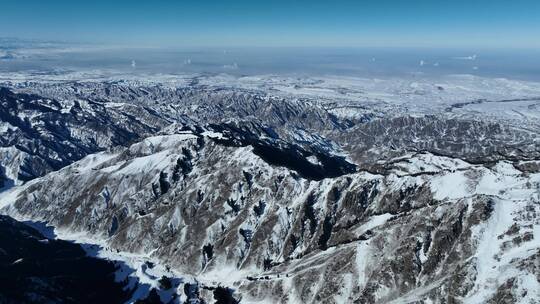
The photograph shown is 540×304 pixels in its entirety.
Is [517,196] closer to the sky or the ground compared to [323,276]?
closer to the sky

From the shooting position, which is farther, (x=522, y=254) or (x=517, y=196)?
(x=517, y=196)

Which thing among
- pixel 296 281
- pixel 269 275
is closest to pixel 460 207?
pixel 296 281

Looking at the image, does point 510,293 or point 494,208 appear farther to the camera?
point 494,208

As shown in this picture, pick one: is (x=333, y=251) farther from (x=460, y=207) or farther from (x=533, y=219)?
(x=533, y=219)

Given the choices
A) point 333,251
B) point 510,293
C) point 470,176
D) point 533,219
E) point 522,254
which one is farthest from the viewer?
point 470,176

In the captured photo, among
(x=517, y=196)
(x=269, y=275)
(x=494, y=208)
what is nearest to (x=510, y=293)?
(x=494, y=208)

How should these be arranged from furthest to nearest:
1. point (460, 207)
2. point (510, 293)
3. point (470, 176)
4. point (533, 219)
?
1. point (470, 176)
2. point (460, 207)
3. point (533, 219)
4. point (510, 293)

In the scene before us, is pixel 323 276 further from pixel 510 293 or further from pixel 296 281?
pixel 510 293

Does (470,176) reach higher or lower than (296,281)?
higher

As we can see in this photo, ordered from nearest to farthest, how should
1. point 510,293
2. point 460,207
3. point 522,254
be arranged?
1. point 510,293
2. point 522,254
3. point 460,207

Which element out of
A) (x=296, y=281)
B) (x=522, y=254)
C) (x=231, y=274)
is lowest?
(x=231, y=274)
